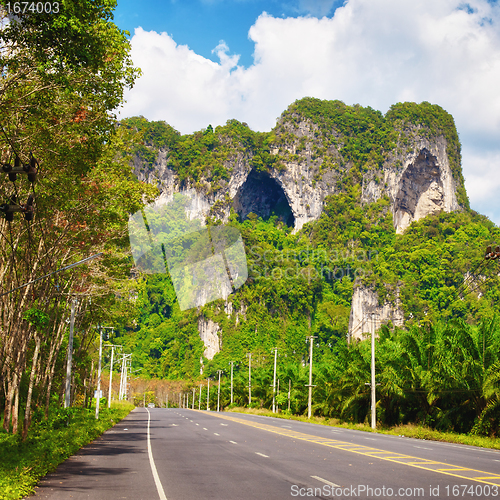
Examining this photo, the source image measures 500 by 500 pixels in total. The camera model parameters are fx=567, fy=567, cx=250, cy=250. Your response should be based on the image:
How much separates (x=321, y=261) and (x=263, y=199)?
114 feet

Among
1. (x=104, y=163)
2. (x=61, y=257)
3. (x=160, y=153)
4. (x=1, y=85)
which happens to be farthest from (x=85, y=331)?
(x=160, y=153)

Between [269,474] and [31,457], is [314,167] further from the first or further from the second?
[31,457]

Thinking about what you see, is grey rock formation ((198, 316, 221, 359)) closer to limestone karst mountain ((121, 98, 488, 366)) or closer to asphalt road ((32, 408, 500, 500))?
limestone karst mountain ((121, 98, 488, 366))

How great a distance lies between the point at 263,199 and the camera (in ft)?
606

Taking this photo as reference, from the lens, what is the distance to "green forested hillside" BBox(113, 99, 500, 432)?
427 ft

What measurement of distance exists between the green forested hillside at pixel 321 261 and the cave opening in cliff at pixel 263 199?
311 cm

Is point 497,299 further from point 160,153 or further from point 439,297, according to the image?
point 160,153

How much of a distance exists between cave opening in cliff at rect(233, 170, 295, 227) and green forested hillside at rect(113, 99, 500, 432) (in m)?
3.11

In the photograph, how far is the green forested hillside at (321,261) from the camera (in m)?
130

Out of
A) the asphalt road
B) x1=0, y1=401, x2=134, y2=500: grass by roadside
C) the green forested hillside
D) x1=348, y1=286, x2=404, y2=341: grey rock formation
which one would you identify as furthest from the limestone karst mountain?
the asphalt road

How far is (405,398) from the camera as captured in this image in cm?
3148

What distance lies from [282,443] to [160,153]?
550 feet

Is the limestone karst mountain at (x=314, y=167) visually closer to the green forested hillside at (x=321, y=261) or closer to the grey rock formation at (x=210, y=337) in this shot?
the green forested hillside at (x=321, y=261)

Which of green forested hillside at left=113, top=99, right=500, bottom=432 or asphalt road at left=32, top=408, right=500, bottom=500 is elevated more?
green forested hillside at left=113, top=99, right=500, bottom=432
